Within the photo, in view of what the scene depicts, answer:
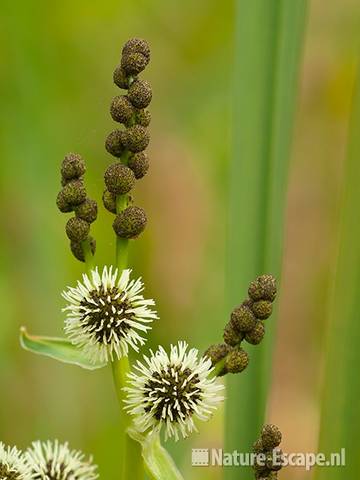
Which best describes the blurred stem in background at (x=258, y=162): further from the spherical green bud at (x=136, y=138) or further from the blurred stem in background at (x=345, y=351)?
the spherical green bud at (x=136, y=138)

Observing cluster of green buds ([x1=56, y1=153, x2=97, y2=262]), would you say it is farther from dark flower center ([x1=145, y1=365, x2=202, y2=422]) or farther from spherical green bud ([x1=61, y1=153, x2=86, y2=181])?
dark flower center ([x1=145, y1=365, x2=202, y2=422])

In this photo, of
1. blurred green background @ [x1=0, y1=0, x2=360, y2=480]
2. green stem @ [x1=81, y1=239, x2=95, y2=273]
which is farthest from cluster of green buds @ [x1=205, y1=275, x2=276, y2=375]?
blurred green background @ [x1=0, y1=0, x2=360, y2=480]

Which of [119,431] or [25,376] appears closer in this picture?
[119,431]

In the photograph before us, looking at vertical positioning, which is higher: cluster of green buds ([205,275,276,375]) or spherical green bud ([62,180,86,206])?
spherical green bud ([62,180,86,206])

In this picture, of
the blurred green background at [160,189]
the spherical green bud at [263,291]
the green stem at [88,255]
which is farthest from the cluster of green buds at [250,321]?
the blurred green background at [160,189]

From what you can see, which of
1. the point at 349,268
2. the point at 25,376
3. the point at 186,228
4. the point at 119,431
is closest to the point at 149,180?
the point at 186,228

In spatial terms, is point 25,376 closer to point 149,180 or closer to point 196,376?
point 149,180
